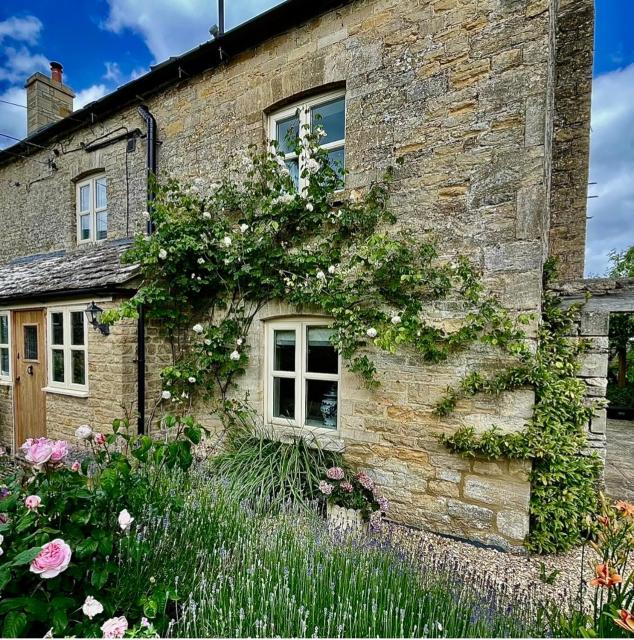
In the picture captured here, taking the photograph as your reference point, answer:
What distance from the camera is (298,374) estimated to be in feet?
15.7

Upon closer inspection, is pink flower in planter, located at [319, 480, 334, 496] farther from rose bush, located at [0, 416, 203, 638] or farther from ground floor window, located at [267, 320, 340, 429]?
rose bush, located at [0, 416, 203, 638]

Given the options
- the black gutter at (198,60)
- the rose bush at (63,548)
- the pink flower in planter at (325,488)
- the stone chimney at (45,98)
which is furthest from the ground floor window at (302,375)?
the stone chimney at (45,98)

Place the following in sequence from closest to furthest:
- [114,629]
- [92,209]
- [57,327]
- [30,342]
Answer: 1. [114,629]
2. [57,327]
3. [30,342]
4. [92,209]

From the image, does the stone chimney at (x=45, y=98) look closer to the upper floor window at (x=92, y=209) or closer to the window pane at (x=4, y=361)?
the upper floor window at (x=92, y=209)

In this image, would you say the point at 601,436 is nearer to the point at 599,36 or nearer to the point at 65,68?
the point at 599,36

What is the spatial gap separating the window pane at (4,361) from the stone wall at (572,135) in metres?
9.67

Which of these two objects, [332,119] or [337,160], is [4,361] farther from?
[332,119]

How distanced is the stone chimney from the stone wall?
10.7m

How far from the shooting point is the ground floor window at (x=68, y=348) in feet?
18.4

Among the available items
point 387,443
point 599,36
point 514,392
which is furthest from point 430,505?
point 599,36

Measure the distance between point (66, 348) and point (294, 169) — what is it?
4456 millimetres

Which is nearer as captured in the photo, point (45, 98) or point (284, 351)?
point (284, 351)

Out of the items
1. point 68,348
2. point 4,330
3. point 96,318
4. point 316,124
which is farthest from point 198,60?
point 4,330

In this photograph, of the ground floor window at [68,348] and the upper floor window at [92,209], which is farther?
the upper floor window at [92,209]
